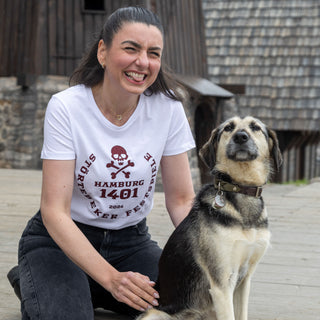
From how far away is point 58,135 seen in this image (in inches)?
116

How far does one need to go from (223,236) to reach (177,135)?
78 centimetres

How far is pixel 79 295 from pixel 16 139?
29.4 ft

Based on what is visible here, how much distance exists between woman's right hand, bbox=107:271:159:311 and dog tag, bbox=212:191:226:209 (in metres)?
0.44

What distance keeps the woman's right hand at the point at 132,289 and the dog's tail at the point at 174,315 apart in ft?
0.11

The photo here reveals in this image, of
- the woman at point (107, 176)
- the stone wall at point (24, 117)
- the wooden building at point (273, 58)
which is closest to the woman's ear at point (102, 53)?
the woman at point (107, 176)

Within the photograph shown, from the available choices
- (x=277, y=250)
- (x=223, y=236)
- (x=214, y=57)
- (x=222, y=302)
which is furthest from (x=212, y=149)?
(x=214, y=57)

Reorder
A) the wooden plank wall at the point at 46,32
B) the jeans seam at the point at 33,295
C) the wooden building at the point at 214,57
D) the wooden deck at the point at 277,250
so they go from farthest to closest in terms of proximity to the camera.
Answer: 1. the wooden building at the point at 214,57
2. the wooden plank wall at the point at 46,32
3. the wooden deck at the point at 277,250
4. the jeans seam at the point at 33,295

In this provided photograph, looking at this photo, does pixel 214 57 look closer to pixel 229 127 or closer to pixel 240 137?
pixel 229 127

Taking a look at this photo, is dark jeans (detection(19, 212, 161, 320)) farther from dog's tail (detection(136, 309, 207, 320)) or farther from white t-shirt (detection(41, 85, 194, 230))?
dog's tail (detection(136, 309, 207, 320))

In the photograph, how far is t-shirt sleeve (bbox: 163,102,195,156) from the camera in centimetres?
321

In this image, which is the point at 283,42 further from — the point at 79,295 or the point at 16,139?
the point at 79,295

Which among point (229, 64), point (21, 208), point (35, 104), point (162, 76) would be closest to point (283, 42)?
point (229, 64)

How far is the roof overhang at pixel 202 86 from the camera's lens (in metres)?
11.9

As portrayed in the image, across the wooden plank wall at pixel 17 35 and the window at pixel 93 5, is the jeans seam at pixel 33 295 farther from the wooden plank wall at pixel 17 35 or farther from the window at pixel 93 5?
the window at pixel 93 5
